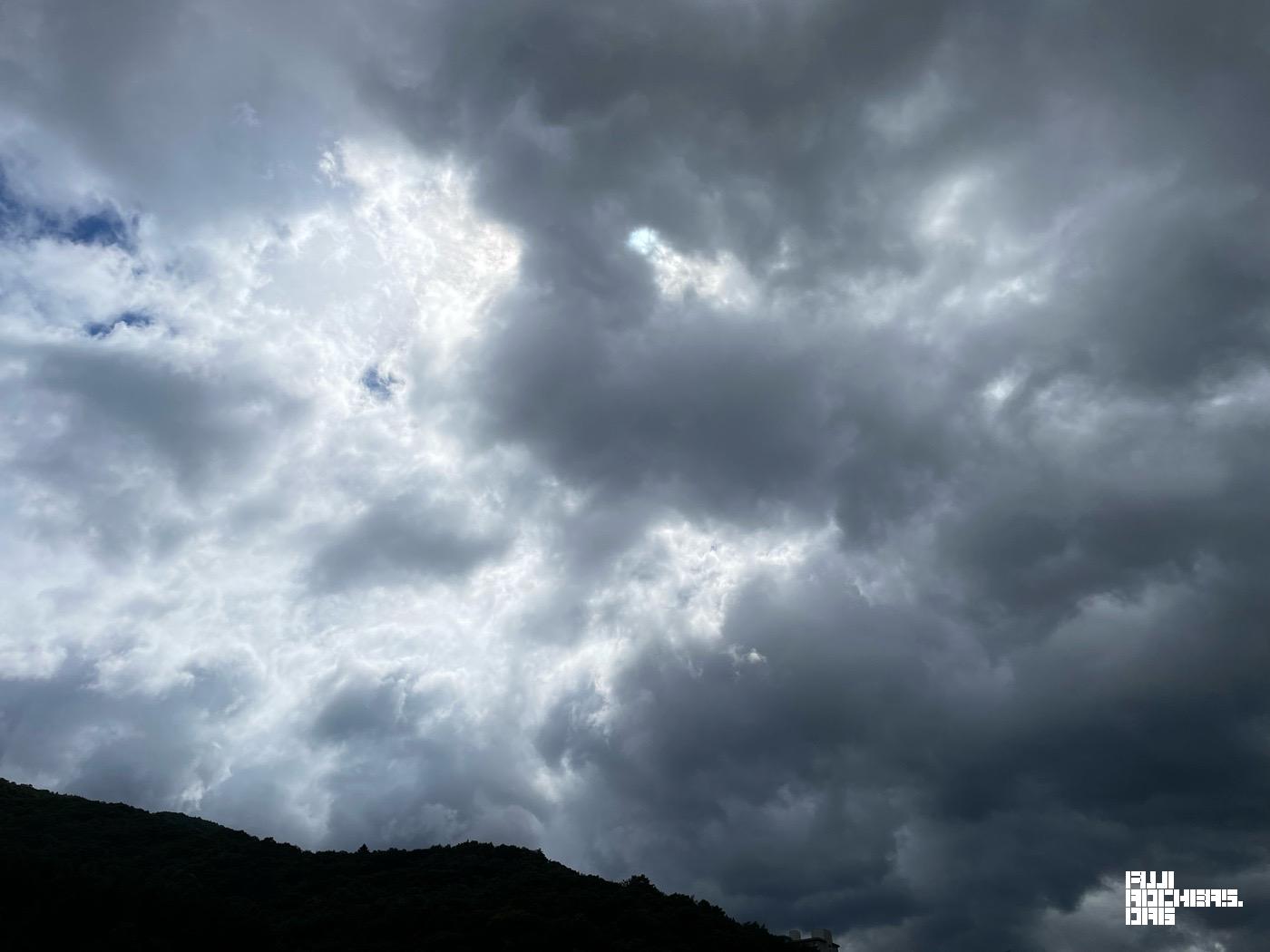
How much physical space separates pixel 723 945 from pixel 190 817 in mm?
68692

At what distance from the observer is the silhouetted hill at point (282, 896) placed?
52875 millimetres

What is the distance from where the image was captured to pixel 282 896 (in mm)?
76938

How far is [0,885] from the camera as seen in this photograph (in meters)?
53.0

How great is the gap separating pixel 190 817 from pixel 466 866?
3659 centimetres

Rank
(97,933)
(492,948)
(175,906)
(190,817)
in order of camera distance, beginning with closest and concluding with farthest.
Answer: (97,933), (175,906), (492,948), (190,817)

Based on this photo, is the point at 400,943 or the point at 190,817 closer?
the point at 400,943

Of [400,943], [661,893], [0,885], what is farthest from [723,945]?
[0,885]

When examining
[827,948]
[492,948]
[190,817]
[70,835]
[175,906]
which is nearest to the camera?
[175,906]

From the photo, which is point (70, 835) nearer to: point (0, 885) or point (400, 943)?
point (0, 885)

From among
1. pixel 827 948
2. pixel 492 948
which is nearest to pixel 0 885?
pixel 492 948

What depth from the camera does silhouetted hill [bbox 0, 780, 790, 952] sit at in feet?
173

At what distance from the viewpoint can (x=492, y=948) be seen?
62.4 m

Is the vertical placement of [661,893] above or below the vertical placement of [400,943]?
above

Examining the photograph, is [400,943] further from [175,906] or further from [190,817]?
[190,817]
